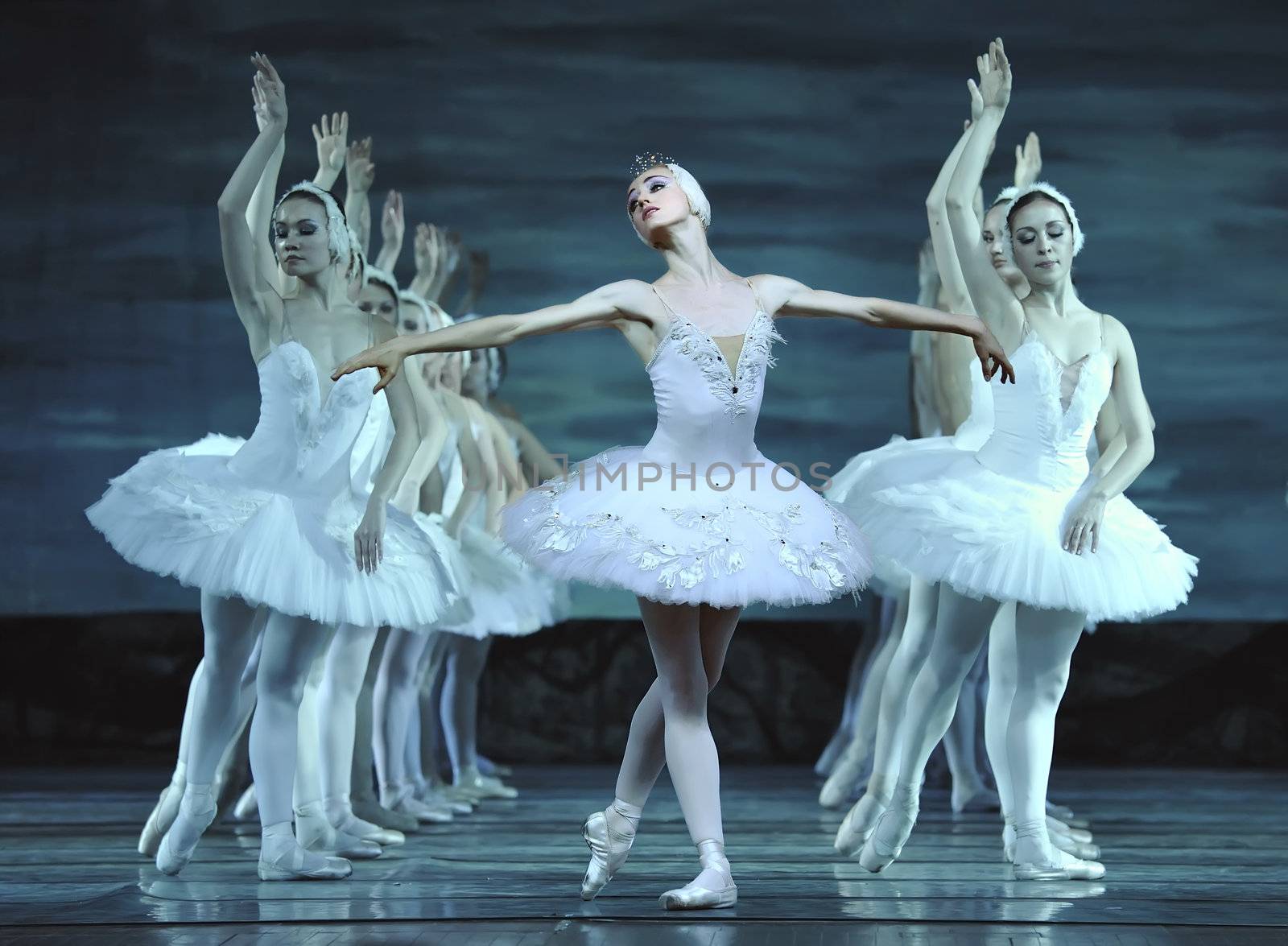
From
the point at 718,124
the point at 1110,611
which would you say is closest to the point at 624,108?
the point at 718,124

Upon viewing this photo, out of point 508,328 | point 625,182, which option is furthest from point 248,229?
point 625,182

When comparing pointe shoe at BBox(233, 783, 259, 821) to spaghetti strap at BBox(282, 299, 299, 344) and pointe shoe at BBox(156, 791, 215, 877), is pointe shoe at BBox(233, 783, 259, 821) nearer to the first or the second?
pointe shoe at BBox(156, 791, 215, 877)

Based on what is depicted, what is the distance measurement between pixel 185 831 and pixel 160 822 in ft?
1.37

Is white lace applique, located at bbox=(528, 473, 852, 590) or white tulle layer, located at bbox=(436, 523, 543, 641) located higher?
white tulle layer, located at bbox=(436, 523, 543, 641)

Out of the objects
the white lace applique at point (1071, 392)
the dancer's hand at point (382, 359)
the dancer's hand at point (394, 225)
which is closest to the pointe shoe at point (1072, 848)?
the white lace applique at point (1071, 392)

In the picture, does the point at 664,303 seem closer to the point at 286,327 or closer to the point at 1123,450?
the point at 286,327

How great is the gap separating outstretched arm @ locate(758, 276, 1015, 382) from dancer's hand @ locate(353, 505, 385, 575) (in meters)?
0.99

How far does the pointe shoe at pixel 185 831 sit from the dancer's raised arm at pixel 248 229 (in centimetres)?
100

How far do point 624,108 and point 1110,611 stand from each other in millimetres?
5015

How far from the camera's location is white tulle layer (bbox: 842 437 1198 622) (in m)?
3.57

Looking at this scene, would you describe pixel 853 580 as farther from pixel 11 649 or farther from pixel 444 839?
pixel 11 649

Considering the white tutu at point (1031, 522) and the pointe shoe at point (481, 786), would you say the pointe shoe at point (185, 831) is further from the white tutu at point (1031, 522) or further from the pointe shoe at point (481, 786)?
the pointe shoe at point (481, 786)

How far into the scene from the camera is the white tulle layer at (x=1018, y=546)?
3.57 m

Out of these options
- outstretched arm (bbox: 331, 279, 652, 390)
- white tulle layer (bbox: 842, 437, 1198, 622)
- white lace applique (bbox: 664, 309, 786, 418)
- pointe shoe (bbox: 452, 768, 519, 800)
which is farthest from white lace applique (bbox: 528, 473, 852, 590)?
pointe shoe (bbox: 452, 768, 519, 800)
